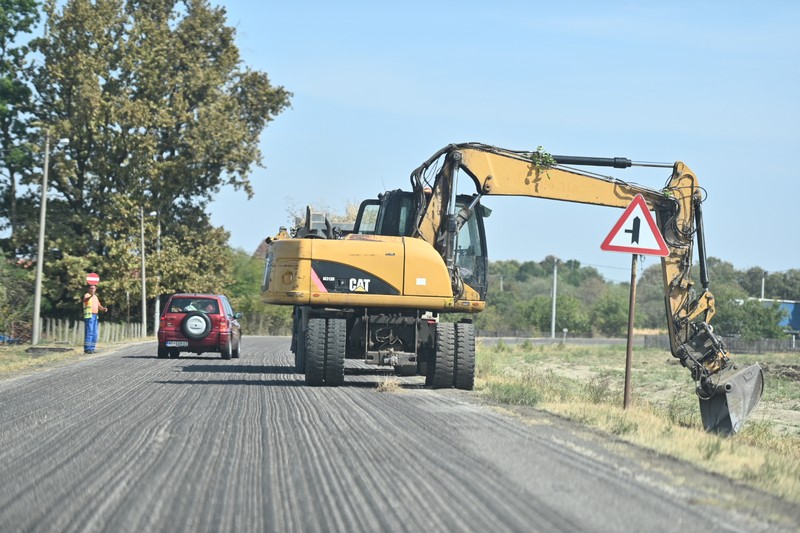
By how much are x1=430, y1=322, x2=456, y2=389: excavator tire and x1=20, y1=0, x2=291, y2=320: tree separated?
3989cm

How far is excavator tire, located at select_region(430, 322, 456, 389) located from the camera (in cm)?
1836

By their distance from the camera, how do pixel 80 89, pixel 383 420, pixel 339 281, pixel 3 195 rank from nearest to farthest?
pixel 383 420 → pixel 339 281 → pixel 80 89 → pixel 3 195

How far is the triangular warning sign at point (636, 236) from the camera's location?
1590 centimetres

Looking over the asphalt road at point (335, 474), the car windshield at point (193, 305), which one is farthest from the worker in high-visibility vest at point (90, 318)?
the asphalt road at point (335, 474)

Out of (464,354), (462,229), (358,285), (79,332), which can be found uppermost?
(462,229)

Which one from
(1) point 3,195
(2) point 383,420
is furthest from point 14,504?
(1) point 3,195

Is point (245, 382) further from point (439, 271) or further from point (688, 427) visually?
point (688, 427)

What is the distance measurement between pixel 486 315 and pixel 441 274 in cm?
10662

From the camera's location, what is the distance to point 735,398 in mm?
16688

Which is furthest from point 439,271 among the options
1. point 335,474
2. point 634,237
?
point 335,474

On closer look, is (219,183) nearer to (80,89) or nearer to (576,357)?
(80,89)

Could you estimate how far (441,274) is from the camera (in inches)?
734

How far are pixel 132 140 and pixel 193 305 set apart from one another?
91.9ft

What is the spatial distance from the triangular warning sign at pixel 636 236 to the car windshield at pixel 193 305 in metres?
15.4
